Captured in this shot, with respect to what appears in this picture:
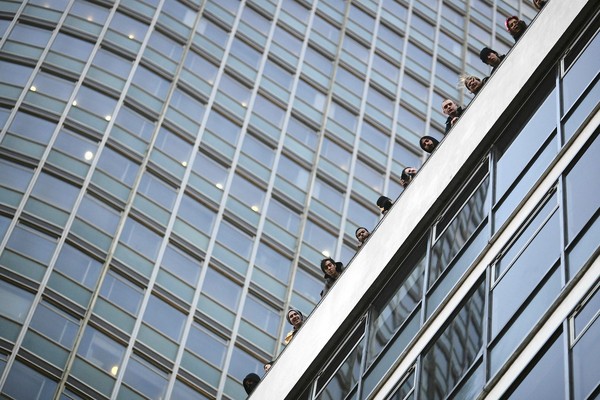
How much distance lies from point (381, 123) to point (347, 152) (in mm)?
3604

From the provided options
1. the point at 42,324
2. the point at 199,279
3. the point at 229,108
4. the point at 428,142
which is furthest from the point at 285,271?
the point at 428,142

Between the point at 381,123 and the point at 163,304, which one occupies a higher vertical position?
the point at 381,123

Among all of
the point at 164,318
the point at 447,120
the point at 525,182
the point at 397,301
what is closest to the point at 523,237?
the point at 525,182

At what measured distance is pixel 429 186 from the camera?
21172 mm

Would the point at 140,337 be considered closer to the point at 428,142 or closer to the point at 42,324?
the point at 42,324

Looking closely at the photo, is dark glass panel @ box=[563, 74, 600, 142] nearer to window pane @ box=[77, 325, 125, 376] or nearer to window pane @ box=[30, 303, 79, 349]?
window pane @ box=[30, 303, 79, 349]

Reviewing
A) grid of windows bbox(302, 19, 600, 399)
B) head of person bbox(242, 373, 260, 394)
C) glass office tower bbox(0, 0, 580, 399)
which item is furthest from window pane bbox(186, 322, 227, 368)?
grid of windows bbox(302, 19, 600, 399)

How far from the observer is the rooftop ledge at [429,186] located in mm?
19797

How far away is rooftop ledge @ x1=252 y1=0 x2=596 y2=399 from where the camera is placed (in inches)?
779

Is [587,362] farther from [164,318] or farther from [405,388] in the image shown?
[164,318]

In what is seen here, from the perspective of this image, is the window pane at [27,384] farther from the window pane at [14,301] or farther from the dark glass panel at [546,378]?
the dark glass panel at [546,378]

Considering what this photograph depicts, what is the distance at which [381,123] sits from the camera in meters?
63.5

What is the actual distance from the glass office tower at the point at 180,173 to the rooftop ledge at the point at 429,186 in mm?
20711

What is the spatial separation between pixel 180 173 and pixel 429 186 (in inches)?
1271
